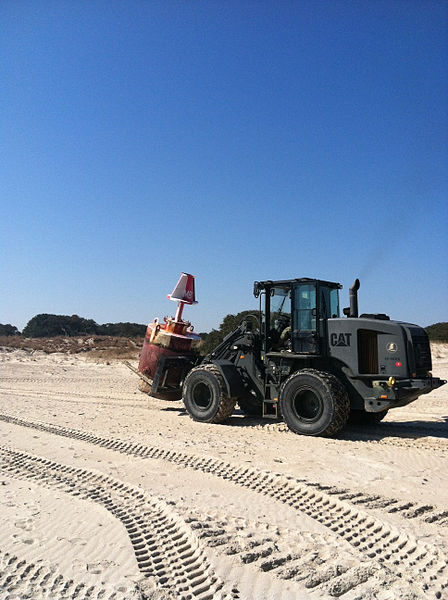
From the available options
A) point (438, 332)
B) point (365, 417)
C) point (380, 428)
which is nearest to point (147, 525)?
point (380, 428)

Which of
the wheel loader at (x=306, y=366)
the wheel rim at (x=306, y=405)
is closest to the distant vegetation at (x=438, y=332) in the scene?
the wheel loader at (x=306, y=366)

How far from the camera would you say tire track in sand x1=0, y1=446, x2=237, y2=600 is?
3.70 m

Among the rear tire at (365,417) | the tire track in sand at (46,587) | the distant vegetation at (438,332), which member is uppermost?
the distant vegetation at (438,332)

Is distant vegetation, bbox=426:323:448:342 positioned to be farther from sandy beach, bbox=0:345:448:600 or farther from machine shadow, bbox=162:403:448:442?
sandy beach, bbox=0:345:448:600

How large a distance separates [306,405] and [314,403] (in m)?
0.17

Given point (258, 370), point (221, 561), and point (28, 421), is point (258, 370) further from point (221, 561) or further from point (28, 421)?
point (221, 561)

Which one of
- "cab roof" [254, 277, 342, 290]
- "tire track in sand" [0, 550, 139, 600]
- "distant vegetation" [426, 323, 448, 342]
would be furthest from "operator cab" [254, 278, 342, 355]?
"distant vegetation" [426, 323, 448, 342]

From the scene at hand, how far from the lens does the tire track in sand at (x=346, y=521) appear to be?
392 cm

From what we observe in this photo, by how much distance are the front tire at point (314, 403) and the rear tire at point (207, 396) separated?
1.45 meters

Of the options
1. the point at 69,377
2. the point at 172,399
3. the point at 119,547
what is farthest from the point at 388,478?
the point at 69,377

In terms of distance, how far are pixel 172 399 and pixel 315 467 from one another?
19.7ft

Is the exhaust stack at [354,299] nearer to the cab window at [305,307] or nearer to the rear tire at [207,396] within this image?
the cab window at [305,307]

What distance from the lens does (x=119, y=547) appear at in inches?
168

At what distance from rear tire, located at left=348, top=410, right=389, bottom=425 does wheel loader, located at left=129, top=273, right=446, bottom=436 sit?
2cm
